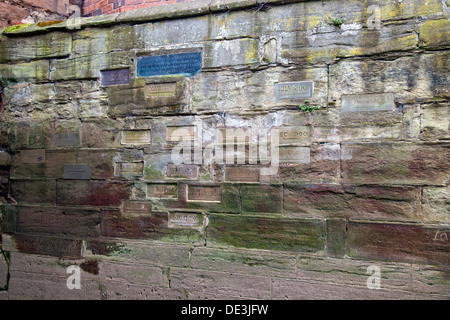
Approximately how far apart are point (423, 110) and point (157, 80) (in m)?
2.41

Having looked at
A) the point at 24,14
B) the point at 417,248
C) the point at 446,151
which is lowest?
the point at 417,248

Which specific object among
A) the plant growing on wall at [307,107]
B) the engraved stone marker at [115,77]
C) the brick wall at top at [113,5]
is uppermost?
the brick wall at top at [113,5]

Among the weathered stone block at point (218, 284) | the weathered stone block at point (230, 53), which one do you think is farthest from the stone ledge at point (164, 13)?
the weathered stone block at point (218, 284)

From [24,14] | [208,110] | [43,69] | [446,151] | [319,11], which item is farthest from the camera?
[24,14]

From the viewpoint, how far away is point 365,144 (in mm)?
2834

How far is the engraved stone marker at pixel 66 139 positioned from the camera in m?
3.64

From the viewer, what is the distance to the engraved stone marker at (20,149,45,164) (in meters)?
3.73

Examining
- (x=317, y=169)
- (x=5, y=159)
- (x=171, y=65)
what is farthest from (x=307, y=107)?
(x=5, y=159)

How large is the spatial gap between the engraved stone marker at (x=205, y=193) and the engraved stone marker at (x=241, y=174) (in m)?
0.16

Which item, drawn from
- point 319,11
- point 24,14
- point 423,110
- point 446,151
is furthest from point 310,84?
point 24,14

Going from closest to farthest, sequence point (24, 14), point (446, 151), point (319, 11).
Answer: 1. point (446, 151)
2. point (319, 11)
3. point (24, 14)

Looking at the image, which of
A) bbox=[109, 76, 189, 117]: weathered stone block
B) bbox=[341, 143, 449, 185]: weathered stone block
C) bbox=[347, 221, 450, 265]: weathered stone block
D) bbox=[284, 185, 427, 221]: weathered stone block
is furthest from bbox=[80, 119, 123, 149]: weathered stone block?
bbox=[347, 221, 450, 265]: weathered stone block

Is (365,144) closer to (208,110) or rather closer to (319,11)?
(319,11)

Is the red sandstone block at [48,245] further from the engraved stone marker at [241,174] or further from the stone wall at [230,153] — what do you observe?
the engraved stone marker at [241,174]
